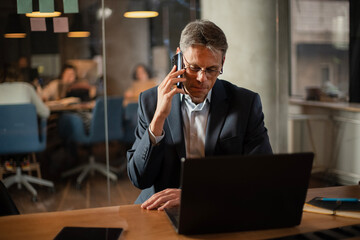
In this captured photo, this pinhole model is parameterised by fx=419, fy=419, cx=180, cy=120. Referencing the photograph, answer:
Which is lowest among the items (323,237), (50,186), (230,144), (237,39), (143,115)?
(50,186)

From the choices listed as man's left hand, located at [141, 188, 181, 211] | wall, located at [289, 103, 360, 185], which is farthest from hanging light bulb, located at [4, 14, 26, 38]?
wall, located at [289, 103, 360, 185]

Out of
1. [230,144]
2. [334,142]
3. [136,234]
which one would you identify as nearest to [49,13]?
[230,144]

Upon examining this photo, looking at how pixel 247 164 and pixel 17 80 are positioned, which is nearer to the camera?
pixel 247 164

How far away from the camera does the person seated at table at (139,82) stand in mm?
3896

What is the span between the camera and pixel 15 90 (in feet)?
11.9

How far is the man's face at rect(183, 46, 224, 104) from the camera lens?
1786mm

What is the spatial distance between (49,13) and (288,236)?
9.03ft

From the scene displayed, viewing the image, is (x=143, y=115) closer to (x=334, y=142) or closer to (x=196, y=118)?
(x=196, y=118)

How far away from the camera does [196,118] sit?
6.51 ft

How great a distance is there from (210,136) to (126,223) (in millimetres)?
652

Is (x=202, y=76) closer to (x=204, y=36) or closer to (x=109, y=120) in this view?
(x=204, y=36)

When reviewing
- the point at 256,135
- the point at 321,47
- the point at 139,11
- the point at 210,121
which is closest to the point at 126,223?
the point at 210,121

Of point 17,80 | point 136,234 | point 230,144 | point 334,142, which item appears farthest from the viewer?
point 334,142

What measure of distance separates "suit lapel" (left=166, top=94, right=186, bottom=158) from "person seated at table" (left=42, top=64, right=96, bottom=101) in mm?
2046
